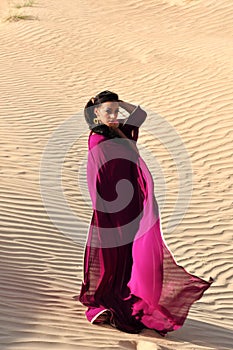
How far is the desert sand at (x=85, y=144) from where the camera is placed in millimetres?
4980

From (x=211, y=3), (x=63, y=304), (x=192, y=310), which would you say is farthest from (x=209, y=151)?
(x=211, y=3)

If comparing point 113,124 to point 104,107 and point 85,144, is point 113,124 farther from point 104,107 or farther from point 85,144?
point 85,144

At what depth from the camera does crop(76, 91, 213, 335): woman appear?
15.2 ft

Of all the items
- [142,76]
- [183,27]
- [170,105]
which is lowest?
[170,105]

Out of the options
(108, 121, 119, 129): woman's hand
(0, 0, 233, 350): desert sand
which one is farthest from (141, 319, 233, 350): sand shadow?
(108, 121, 119, 129): woman's hand

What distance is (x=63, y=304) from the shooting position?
5.09 m

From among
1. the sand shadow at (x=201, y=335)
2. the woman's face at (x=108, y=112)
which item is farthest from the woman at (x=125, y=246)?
the sand shadow at (x=201, y=335)

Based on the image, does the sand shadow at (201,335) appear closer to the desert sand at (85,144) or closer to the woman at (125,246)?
the desert sand at (85,144)

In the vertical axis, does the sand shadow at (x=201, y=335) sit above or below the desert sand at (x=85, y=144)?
below

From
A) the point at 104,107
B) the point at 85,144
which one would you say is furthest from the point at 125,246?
the point at 85,144

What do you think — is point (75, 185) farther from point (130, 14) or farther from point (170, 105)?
point (130, 14)

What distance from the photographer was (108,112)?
15.1 feet

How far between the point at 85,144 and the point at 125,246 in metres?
6.23

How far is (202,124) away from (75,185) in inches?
145
